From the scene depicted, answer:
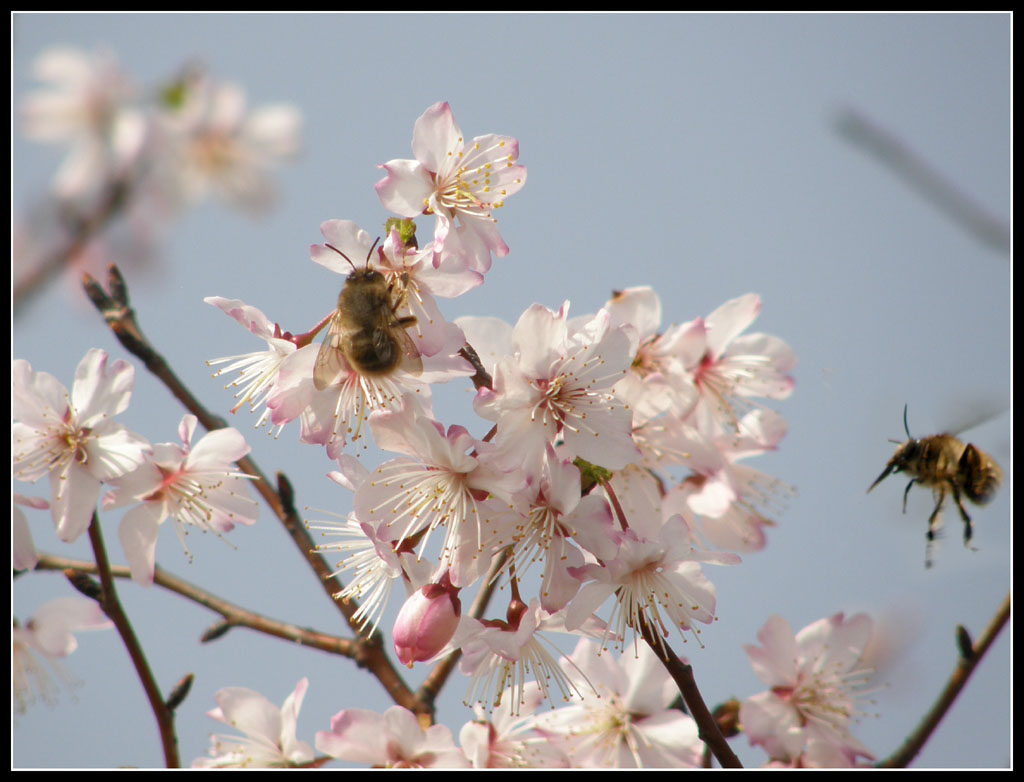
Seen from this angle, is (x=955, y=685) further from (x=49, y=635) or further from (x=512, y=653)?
(x=49, y=635)

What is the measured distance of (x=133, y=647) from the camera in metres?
1.77

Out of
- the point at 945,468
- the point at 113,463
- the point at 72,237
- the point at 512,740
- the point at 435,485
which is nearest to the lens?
the point at 435,485

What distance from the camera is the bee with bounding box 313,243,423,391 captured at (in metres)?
1.70

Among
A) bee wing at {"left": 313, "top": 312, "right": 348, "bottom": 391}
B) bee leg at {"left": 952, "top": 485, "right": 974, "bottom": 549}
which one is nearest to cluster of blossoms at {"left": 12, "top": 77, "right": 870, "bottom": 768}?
bee wing at {"left": 313, "top": 312, "right": 348, "bottom": 391}

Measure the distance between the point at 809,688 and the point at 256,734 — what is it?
1486mm

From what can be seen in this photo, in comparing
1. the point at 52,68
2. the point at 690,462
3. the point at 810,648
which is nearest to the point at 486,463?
the point at 690,462

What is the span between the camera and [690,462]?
2232mm

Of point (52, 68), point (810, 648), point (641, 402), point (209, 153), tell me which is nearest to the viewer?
point (641, 402)

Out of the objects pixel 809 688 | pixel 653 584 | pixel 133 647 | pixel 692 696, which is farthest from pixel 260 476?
pixel 809 688

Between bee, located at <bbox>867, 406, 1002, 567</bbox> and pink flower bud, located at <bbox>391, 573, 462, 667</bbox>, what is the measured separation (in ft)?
3.76

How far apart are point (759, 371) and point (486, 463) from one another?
3.93 feet

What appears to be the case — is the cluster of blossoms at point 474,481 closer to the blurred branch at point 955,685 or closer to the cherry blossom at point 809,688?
the cherry blossom at point 809,688

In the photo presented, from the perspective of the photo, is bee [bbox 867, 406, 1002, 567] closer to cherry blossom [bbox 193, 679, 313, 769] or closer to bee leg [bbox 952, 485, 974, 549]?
bee leg [bbox 952, 485, 974, 549]
